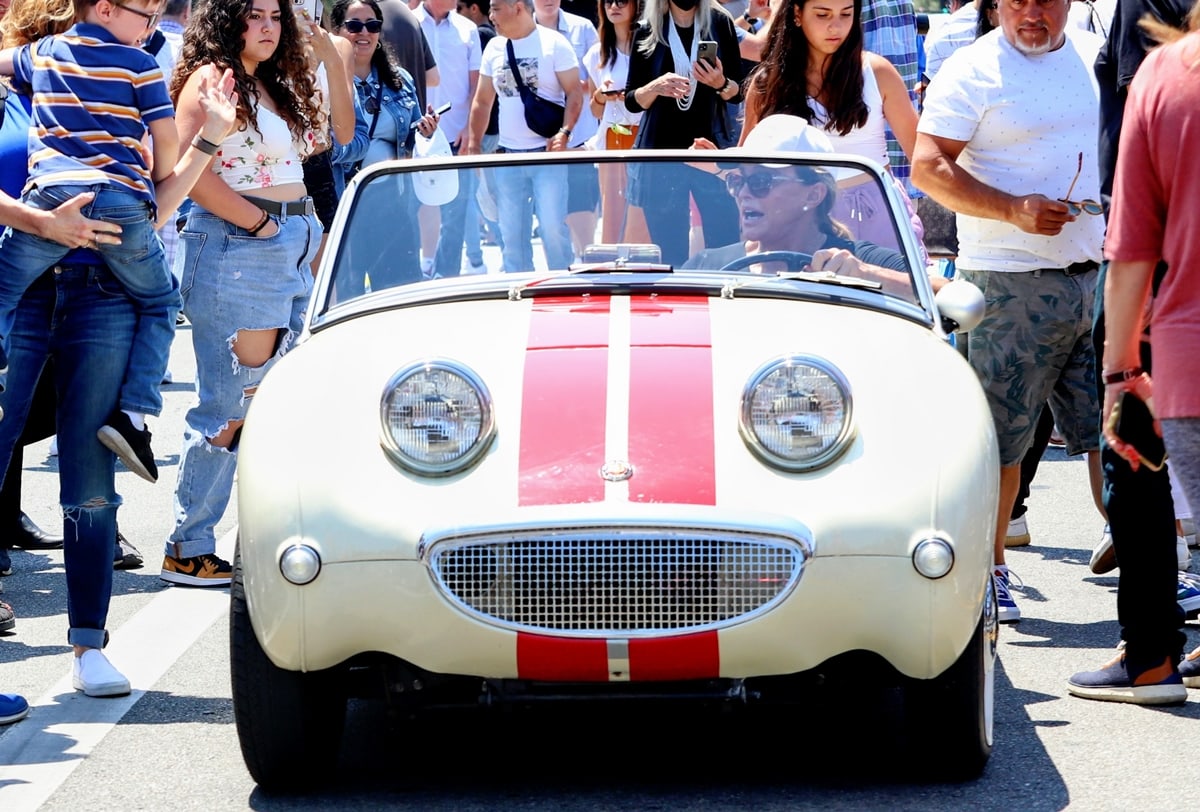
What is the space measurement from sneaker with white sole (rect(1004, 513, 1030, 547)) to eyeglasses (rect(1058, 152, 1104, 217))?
5.25 ft

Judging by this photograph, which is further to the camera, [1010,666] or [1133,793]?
[1010,666]

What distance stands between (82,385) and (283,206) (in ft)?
5.44

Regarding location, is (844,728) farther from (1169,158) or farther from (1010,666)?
(1169,158)

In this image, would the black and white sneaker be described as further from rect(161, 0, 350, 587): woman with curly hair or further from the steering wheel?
the steering wheel

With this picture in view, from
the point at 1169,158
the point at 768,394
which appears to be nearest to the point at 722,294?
the point at 768,394

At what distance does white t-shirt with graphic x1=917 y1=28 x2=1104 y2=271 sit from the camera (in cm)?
596

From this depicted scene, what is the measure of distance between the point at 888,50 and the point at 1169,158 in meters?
5.83

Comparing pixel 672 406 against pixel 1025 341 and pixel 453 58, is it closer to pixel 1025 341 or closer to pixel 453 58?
pixel 1025 341

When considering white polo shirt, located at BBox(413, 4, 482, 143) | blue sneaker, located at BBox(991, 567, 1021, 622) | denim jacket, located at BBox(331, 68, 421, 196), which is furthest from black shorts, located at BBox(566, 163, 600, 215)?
white polo shirt, located at BBox(413, 4, 482, 143)

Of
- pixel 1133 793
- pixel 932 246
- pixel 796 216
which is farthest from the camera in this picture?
pixel 932 246

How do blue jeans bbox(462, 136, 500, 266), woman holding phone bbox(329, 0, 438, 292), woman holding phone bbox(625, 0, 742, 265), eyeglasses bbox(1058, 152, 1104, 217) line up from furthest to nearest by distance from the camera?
woman holding phone bbox(329, 0, 438, 292), woman holding phone bbox(625, 0, 742, 265), eyeglasses bbox(1058, 152, 1104, 217), blue jeans bbox(462, 136, 500, 266)

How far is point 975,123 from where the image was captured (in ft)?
19.6

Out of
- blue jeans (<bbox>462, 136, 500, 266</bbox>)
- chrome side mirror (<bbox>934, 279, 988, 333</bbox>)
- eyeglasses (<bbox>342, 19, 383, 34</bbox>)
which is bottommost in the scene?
chrome side mirror (<bbox>934, 279, 988, 333</bbox>)

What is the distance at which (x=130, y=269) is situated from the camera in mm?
5344
